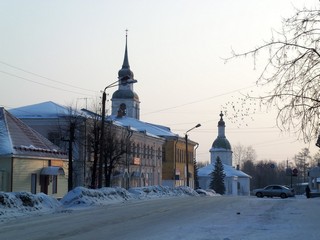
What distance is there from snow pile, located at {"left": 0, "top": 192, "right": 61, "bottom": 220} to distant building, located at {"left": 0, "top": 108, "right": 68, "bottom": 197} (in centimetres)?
1056

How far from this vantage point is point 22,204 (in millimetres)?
26703

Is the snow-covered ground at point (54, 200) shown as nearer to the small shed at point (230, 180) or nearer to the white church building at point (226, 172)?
the small shed at point (230, 180)

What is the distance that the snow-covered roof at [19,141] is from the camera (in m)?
39.5

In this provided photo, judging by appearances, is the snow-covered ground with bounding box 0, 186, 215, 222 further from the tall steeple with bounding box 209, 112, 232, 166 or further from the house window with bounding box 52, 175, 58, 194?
the tall steeple with bounding box 209, 112, 232, 166

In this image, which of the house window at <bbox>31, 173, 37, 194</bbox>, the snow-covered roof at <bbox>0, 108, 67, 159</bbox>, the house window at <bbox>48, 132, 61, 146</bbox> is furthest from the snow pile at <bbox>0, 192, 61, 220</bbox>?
the house window at <bbox>48, 132, 61, 146</bbox>

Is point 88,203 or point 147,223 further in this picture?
point 88,203

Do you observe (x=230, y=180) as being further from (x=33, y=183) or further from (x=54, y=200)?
(x=54, y=200)

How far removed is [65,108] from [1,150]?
58.3 feet

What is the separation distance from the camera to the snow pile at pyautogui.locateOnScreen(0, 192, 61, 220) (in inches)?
977

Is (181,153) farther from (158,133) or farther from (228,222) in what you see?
(228,222)

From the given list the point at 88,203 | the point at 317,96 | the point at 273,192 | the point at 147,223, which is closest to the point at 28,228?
the point at 147,223

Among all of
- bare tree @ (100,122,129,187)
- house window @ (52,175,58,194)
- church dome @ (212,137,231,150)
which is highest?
church dome @ (212,137,231,150)

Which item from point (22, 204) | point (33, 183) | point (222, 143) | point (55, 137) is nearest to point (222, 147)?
point (222, 143)

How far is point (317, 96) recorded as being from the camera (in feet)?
49.6
